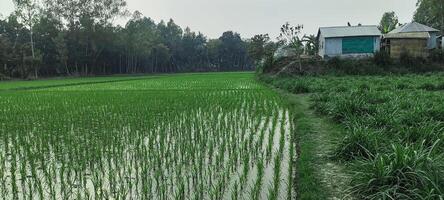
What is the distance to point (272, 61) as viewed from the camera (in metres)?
34.2

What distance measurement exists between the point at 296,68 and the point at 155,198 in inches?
1009

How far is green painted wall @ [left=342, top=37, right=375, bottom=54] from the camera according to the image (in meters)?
30.6

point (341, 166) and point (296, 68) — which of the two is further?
point (296, 68)

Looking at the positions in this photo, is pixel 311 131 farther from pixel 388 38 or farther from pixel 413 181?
pixel 388 38

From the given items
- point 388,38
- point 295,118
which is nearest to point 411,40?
point 388,38

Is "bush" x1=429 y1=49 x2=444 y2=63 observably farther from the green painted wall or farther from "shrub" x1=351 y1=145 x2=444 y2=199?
"shrub" x1=351 y1=145 x2=444 y2=199

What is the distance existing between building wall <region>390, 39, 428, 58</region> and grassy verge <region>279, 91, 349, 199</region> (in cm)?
2361

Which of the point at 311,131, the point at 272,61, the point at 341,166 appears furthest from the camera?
the point at 272,61

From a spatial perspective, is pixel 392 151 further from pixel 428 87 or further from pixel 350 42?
pixel 350 42

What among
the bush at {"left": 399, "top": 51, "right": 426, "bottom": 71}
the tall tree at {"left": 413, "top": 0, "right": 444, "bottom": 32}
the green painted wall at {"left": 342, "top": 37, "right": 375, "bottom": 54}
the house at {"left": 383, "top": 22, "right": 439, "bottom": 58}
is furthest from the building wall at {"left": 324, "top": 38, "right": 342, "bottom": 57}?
the tall tree at {"left": 413, "top": 0, "right": 444, "bottom": 32}

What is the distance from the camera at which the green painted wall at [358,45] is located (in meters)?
30.6

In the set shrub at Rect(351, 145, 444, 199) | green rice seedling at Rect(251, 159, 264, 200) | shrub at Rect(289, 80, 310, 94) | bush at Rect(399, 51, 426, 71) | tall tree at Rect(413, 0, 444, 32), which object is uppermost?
tall tree at Rect(413, 0, 444, 32)

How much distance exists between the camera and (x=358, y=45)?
101 feet

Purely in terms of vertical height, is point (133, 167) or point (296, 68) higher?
point (296, 68)
